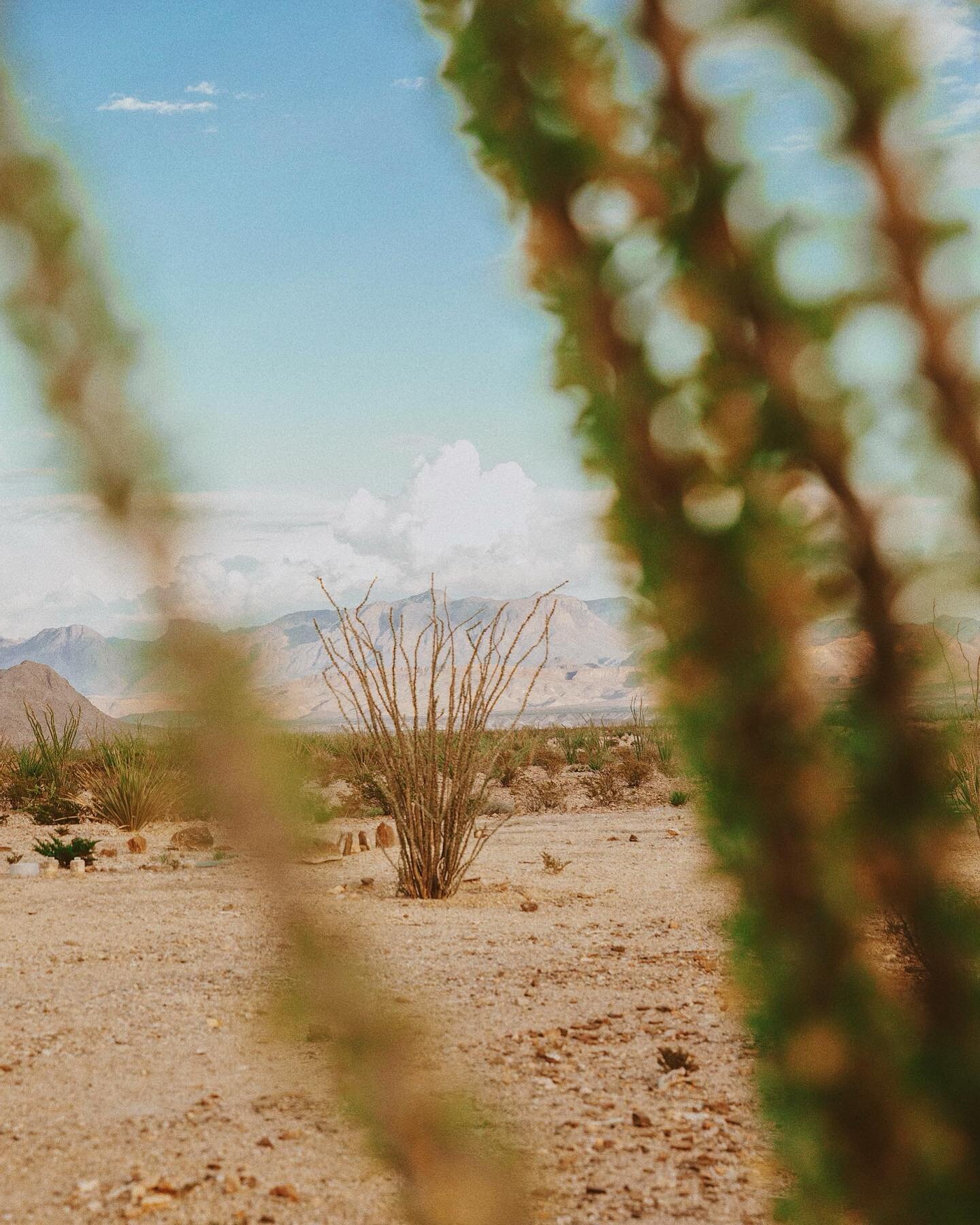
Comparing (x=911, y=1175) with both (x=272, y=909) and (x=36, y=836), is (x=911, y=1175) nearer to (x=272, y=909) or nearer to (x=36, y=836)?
(x=272, y=909)

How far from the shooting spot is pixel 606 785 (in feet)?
47.3

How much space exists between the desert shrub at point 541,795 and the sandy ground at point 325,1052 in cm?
727

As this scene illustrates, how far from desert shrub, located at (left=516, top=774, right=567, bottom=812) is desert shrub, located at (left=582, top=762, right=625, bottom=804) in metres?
0.37

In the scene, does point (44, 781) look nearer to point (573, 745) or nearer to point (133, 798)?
point (133, 798)

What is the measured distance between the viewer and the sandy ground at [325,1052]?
8.39 ft

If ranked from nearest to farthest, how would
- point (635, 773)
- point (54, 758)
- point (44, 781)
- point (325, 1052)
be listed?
point (325, 1052) < point (44, 781) < point (54, 758) < point (635, 773)

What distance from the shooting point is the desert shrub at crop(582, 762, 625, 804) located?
46.5 feet

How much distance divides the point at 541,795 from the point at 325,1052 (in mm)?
13813

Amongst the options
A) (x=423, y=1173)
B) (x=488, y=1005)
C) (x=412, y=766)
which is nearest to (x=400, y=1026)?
(x=423, y=1173)

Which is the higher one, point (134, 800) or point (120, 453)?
point (120, 453)

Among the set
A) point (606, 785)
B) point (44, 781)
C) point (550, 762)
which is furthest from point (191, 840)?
point (550, 762)

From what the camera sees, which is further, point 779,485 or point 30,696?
point 30,696

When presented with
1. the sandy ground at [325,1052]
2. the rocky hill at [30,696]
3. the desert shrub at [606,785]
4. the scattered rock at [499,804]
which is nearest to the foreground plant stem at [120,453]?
the sandy ground at [325,1052]

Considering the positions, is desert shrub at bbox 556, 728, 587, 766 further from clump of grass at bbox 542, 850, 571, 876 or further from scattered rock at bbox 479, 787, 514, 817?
clump of grass at bbox 542, 850, 571, 876
